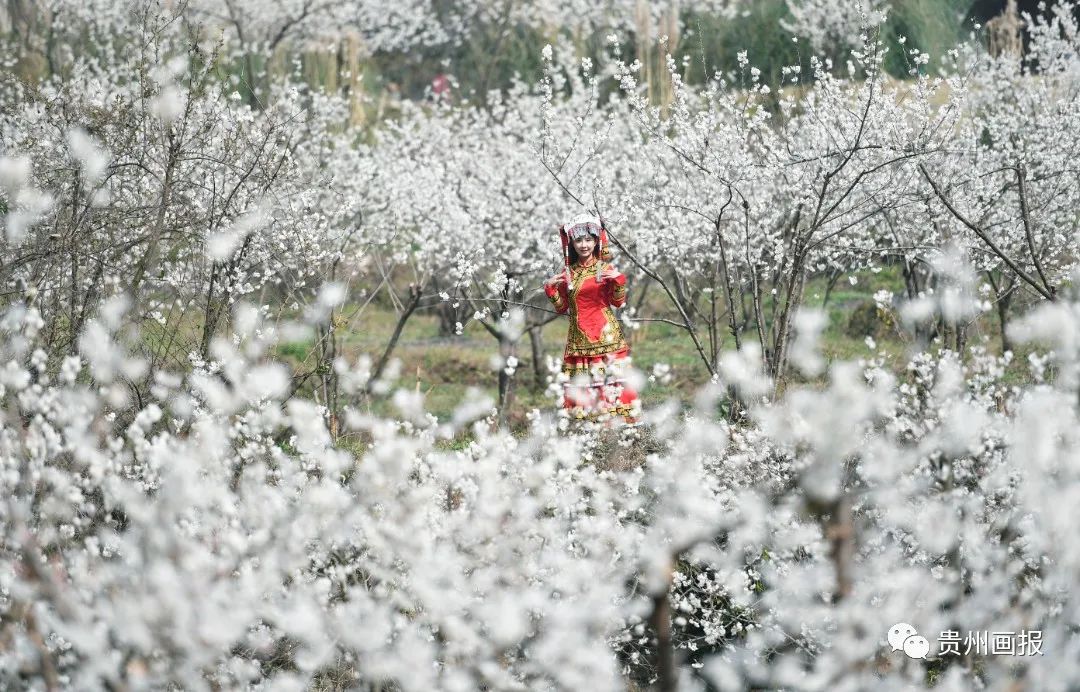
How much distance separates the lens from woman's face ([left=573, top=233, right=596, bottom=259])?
7.89 meters

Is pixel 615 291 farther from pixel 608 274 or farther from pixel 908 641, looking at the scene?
pixel 908 641

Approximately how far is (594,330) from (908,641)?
4.17m

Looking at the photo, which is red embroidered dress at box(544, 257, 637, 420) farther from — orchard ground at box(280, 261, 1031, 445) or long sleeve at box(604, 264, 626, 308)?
orchard ground at box(280, 261, 1031, 445)

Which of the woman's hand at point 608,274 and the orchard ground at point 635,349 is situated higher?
the woman's hand at point 608,274

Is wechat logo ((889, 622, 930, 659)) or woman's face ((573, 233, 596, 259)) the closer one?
wechat logo ((889, 622, 930, 659))

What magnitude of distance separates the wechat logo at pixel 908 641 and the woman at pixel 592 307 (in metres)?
3.62

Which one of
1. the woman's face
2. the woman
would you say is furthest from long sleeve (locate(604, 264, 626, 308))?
the woman's face

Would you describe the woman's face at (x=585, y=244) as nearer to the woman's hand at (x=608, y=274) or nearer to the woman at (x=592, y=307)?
the woman at (x=592, y=307)

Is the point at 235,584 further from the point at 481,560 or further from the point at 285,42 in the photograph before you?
the point at 285,42

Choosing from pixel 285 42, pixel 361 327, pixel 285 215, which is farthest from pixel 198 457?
pixel 285 42

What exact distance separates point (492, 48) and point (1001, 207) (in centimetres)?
2207

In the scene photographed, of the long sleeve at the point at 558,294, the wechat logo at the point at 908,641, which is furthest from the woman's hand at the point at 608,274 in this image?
the wechat logo at the point at 908,641

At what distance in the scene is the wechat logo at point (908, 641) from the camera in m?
4.23

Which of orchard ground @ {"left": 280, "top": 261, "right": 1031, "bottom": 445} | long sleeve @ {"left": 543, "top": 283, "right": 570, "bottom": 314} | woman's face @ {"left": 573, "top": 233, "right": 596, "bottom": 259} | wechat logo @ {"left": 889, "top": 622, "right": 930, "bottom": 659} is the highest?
woman's face @ {"left": 573, "top": 233, "right": 596, "bottom": 259}
